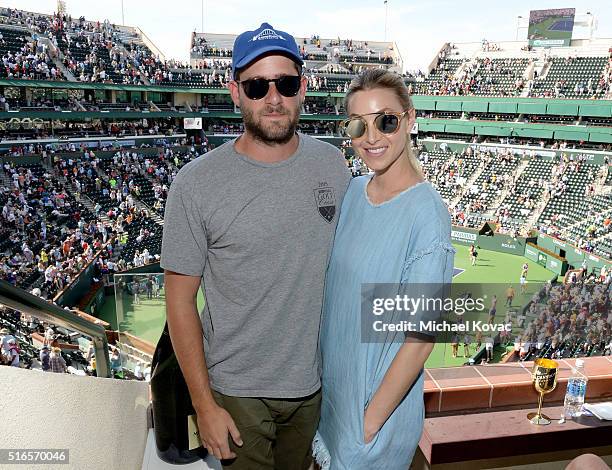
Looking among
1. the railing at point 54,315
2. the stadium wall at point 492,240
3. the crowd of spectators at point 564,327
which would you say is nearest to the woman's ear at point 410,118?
the railing at point 54,315

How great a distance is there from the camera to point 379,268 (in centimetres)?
192

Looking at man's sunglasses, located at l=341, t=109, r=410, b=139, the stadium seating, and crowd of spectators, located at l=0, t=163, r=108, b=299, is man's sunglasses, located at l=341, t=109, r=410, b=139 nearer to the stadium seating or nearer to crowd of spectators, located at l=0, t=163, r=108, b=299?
crowd of spectators, located at l=0, t=163, r=108, b=299

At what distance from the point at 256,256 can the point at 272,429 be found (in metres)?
0.78

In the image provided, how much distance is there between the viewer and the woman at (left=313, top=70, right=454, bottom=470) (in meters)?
1.89

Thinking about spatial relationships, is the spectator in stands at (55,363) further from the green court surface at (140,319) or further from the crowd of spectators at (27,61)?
the crowd of spectators at (27,61)

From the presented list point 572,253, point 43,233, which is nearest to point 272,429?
point 43,233

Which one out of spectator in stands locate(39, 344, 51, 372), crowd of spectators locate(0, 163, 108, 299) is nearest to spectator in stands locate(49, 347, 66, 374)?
spectator in stands locate(39, 344, 51, 372)

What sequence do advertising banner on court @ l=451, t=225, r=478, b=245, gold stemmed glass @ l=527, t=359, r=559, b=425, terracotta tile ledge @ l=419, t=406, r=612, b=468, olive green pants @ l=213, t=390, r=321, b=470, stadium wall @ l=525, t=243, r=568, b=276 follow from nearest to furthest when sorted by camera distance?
olive green pants @ l=213, t=390, r=321, b=470
terracotta tile ledge @ l=419, t=406, r=612, b=468
gold stemmed glass @ l=527, t=359, r=559, b=425
stadium wall @ l=525, t=243, r=568, b=276
advertising banner on court @ l=451, t=225, r=478, b=245

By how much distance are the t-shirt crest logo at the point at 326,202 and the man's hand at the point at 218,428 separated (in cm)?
90

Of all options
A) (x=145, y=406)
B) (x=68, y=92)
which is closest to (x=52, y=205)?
(x=68, y=92)

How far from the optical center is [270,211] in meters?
2.08

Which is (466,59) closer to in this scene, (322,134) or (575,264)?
(322,134)

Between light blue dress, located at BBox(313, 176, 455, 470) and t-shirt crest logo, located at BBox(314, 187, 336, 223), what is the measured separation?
0.05 meters

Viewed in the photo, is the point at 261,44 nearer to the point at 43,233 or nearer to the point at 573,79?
the point at 43,233
